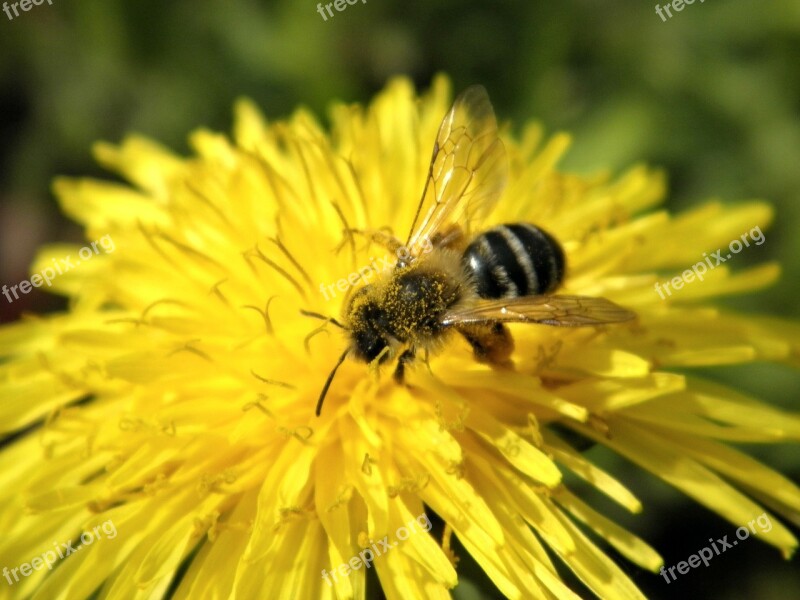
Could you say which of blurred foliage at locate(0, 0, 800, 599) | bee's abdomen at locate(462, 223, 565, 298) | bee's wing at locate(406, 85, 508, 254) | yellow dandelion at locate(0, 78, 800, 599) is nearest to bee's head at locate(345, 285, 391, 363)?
yellow dandelion at locate(0, 78, 800, 599)

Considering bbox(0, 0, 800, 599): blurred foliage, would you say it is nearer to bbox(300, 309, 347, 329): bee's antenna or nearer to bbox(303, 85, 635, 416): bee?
bbox(303, 85, 635, 416): bee

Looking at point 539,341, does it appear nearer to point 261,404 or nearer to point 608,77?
point 261,404

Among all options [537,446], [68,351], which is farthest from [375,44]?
[537,446]

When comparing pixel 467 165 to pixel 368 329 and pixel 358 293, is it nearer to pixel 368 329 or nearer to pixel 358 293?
pixel 358 293

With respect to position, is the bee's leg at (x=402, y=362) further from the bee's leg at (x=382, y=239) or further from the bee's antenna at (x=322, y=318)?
the bee's leg at (x=382, y=239)

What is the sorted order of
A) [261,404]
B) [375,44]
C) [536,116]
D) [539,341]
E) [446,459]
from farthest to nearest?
1. [375,44]
2. [536,116]
3. [539,341]
4. [261,404]
5. [446,459]

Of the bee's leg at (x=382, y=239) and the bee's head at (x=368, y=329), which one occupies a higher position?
the bee's leg at (x=382, y=239)

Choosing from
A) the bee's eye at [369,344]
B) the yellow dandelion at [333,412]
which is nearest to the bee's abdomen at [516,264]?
the yellow dandelion at [333,412]
